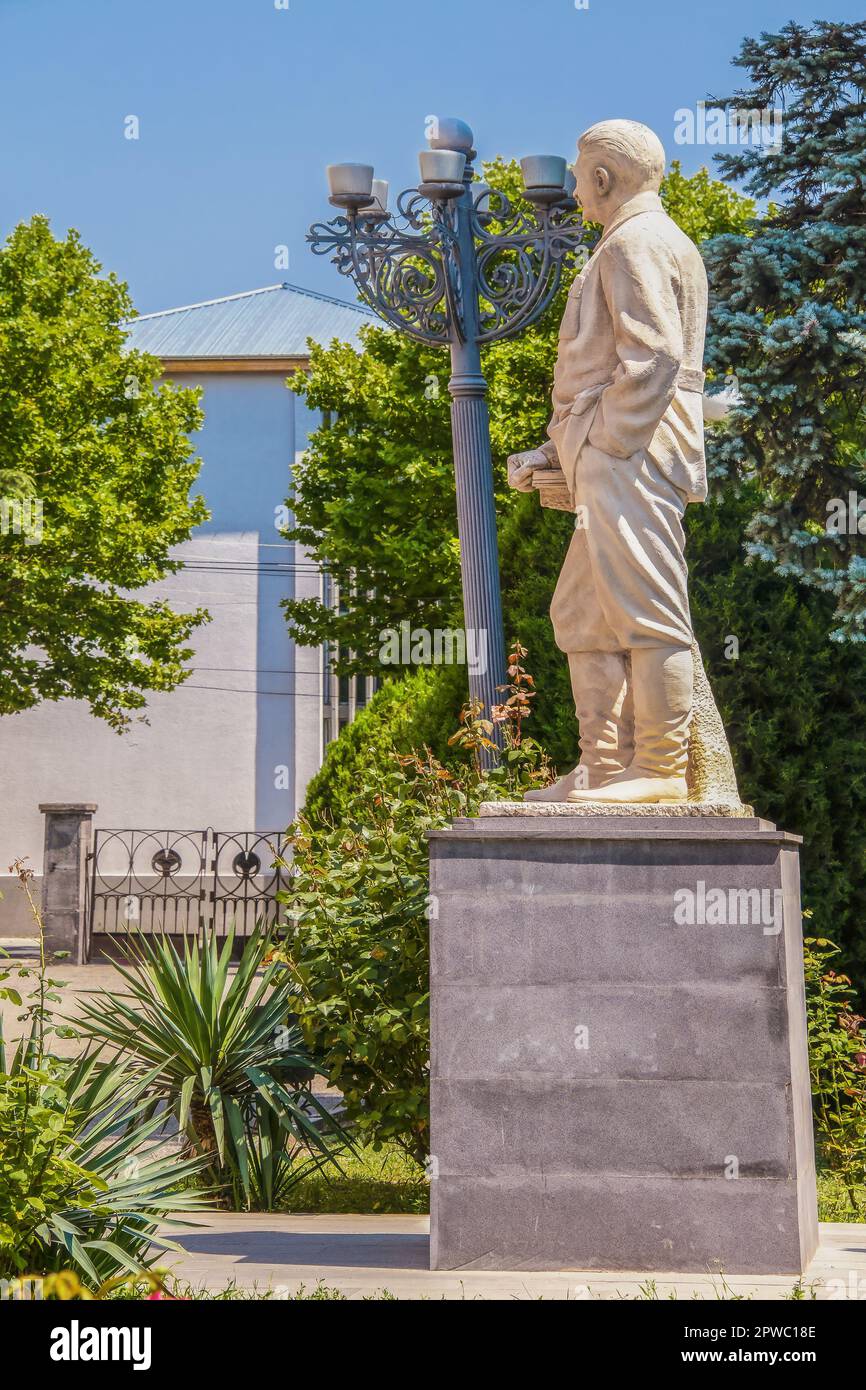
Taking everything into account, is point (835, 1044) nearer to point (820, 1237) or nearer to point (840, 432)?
point (820, 1237)

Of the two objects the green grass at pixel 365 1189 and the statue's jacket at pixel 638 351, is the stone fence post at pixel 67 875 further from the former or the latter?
the statue's jacket at pixel 638 351

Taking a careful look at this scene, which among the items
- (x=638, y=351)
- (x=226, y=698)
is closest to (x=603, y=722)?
(x=638, y=351)

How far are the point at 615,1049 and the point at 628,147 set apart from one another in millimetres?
3374

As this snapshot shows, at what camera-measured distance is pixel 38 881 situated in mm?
29266

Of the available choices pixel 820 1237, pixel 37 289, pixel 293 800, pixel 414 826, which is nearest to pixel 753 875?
pixel 820 1237

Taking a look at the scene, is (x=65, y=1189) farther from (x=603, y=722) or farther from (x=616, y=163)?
(x=616, y=163)

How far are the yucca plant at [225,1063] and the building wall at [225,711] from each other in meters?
25.3

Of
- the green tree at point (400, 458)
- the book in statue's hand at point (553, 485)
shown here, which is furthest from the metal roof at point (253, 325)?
the book in statue's hand at point (553, 485)

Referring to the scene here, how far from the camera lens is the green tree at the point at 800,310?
445 inches

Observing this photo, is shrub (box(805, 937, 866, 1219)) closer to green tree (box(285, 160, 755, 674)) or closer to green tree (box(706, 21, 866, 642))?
green tree (box(706, 21, 866, 642))

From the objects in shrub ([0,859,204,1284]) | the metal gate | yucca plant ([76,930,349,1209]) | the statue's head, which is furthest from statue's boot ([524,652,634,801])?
the metal gate

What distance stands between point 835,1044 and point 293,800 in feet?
84.7

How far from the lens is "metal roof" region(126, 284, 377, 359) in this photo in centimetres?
3503

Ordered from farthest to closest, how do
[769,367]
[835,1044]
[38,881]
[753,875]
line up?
[38,881]
[769,367]
[835,1044]
[753,875]
